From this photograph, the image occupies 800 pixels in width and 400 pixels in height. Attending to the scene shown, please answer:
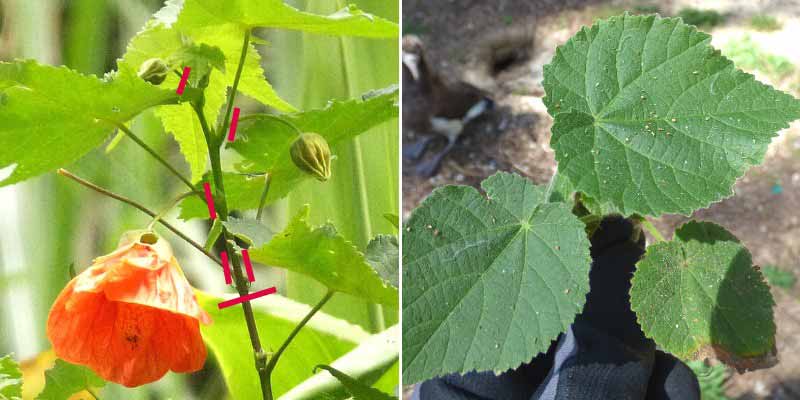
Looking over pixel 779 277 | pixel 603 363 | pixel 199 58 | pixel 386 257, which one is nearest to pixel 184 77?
pixel 199 58

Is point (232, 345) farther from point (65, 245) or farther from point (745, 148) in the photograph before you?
point (745, 148)

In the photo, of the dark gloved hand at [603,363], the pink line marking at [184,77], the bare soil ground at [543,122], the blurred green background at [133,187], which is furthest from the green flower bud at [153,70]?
the bare soil ground at [543,122]

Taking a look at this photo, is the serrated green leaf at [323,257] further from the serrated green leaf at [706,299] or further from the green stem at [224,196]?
the serrated green leaf at [706,299]

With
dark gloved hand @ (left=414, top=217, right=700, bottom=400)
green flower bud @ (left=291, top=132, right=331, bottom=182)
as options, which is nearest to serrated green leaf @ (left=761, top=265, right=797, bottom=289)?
dark gloved hand @ (left=414, top=217, right=700, bottom=400)

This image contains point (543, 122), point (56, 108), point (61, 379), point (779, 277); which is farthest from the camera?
point (543, 122)

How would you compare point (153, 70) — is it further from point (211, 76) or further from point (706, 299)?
point (706, 299)

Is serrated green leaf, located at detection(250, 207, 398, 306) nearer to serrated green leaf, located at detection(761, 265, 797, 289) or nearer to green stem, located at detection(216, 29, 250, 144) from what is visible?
green stem, located at detection(216, 29, 250, 144)

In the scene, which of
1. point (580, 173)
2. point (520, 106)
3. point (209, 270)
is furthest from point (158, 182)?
point (520, 106)
